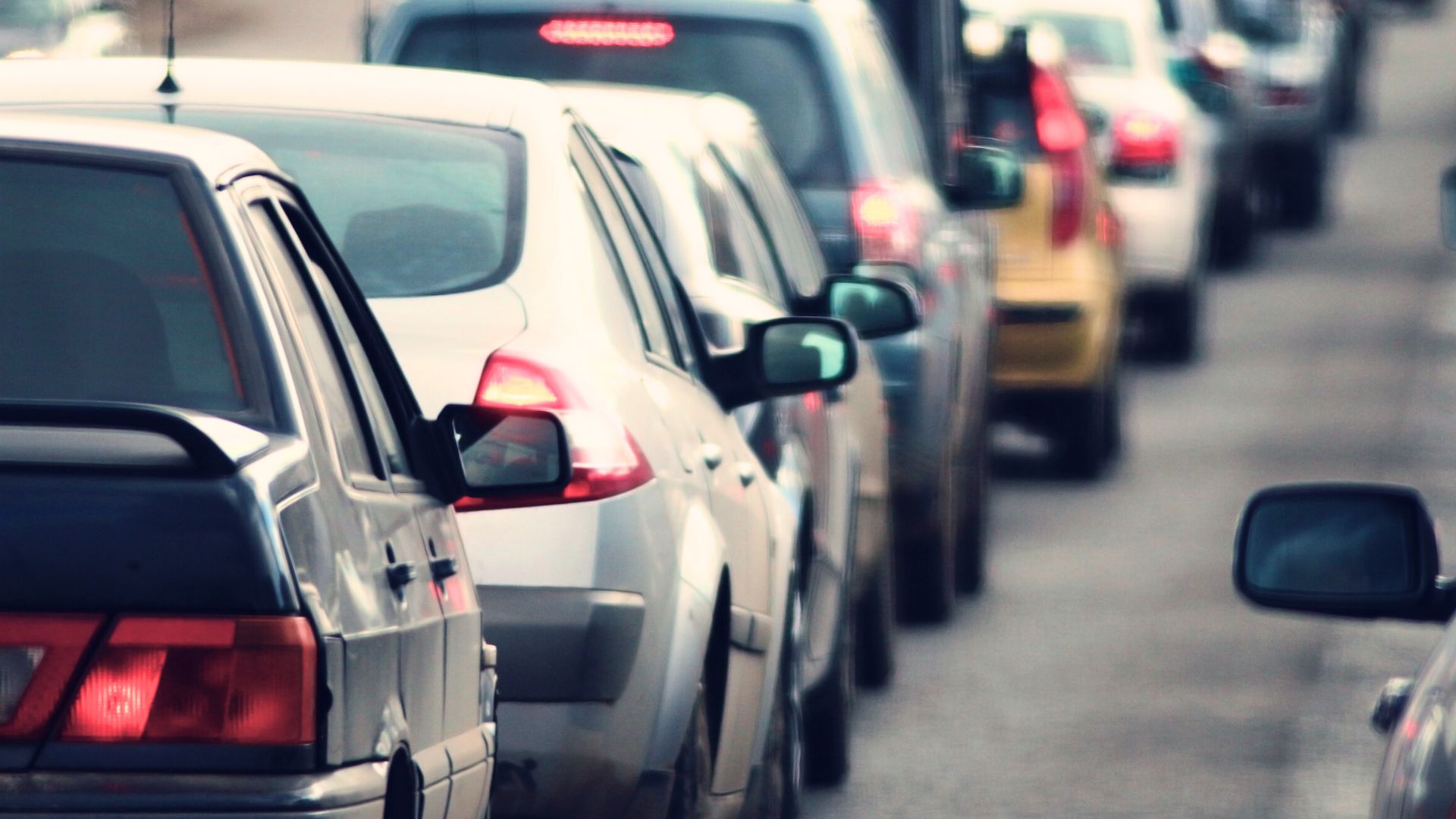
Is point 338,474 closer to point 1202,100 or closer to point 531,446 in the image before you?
point 531,446

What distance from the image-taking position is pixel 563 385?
5.35 metres

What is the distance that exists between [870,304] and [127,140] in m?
4.59

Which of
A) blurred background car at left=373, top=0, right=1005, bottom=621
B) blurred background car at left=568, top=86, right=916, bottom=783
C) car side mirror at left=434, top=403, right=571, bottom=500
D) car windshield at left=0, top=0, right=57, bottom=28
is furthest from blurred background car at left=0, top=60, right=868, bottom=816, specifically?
car windshield at left=0, top=0, right=57, bottom=28

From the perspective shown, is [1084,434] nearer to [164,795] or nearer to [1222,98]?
[1222,98]

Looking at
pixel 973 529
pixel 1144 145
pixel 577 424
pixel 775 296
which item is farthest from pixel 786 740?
pixel 1144 145

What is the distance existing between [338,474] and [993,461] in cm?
1116

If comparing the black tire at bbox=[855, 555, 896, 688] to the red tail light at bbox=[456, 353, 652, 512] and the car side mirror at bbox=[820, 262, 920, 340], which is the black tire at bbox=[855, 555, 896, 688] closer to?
the car side mirror at bbox=[820, 262, 920, 340]

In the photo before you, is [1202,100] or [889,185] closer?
[889,185]

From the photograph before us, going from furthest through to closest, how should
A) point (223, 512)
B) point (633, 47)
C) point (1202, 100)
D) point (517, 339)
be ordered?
point (1202, 100)
point (633, 47)
point (517, 339)
point (223, 512)

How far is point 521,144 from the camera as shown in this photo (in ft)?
19.2

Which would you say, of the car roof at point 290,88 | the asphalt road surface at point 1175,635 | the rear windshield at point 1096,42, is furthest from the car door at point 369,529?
the rear windshield at point 1096,42

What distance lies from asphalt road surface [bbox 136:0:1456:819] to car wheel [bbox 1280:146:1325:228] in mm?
5996

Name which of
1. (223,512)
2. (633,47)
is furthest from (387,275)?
(633,47)

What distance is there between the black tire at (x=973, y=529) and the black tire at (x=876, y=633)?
155cm
